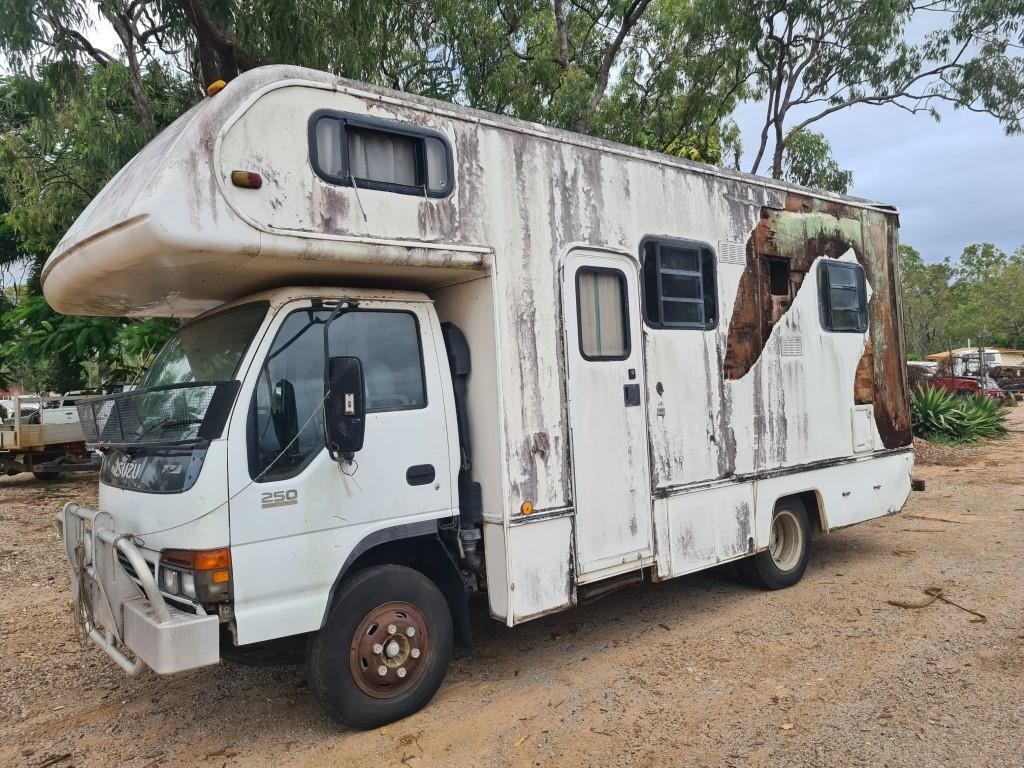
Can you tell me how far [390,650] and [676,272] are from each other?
327cm

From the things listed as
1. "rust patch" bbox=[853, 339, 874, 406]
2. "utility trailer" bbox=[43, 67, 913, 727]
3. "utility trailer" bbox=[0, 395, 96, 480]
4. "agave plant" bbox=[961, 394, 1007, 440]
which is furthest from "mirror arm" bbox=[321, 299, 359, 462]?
"agave plant" bbox=[961, 394, 1007, 440]

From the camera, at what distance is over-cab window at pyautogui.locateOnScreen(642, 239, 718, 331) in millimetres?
5543

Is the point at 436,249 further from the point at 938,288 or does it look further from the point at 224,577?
the point at 938,288

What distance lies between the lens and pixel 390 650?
4266mm

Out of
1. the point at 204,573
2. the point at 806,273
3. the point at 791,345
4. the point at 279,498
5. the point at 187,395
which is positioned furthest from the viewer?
the point at 806,273

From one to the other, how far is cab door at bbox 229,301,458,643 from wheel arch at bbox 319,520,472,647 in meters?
0.03

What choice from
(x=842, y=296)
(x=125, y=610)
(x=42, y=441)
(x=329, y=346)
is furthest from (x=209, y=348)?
(x=42, y=441)

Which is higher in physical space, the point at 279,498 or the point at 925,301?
the point at 925,301

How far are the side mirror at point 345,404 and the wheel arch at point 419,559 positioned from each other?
62 centimetres

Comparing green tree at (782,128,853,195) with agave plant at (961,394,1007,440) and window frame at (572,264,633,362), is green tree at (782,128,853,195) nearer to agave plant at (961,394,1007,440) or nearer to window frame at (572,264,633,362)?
agave plant at (961,394,1007,440)

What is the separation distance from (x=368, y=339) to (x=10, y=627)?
4.43 metres

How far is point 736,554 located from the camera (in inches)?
234

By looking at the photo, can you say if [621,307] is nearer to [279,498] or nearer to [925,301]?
[279,498]

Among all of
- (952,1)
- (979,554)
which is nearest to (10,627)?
(979,554)
